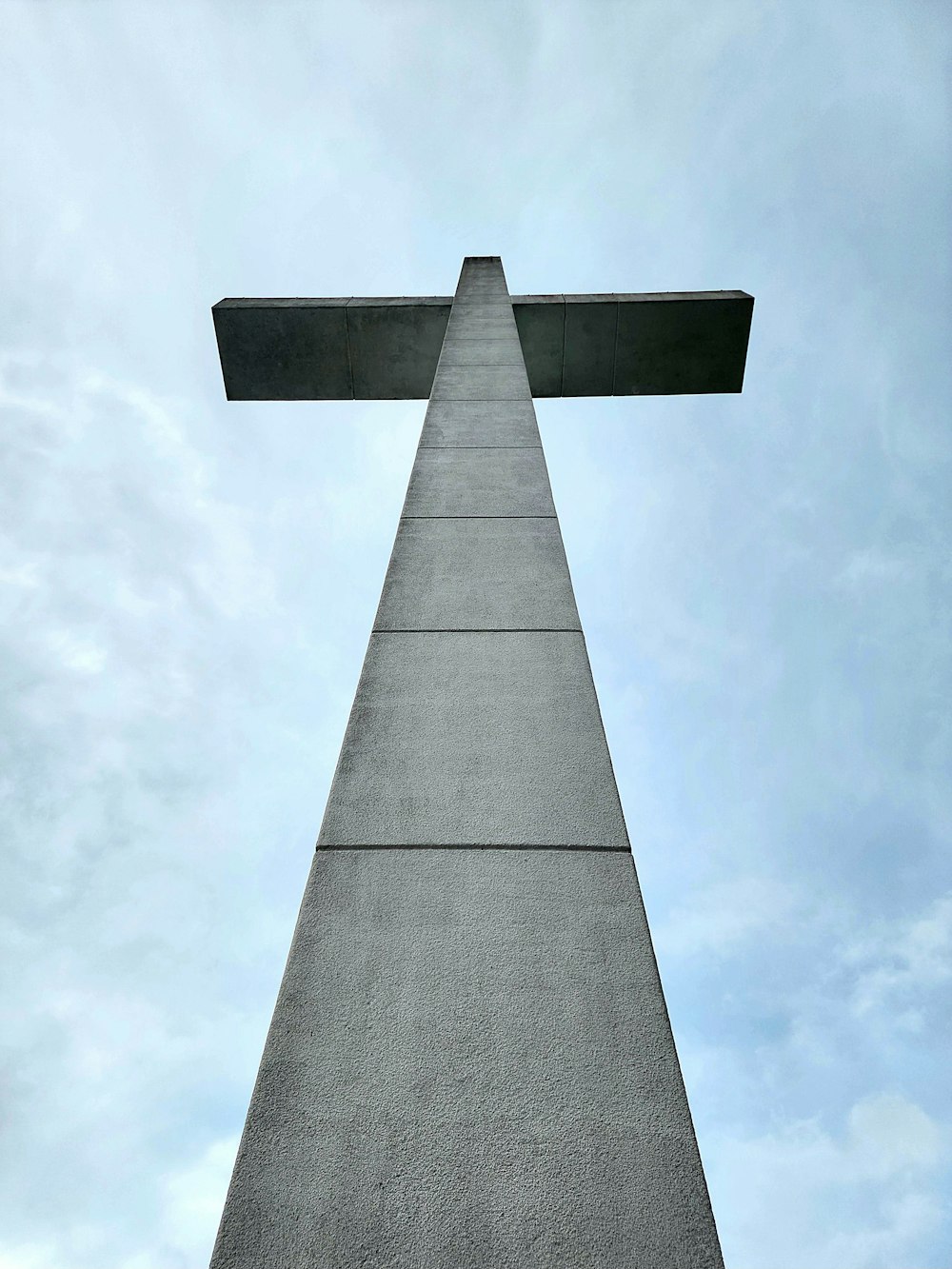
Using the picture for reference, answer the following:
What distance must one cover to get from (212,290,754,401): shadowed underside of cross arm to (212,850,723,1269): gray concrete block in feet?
35.0

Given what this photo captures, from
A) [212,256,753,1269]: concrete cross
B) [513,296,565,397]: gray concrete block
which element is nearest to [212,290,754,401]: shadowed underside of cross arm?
[513,296,565,397]: gray concrete block

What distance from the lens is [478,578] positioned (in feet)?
13.5

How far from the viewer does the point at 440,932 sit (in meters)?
2.28

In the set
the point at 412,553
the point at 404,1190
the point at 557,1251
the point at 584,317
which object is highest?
the point at 584,317

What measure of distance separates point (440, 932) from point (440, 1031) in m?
0.30

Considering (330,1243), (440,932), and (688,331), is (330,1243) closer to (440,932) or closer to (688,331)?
(440,932)

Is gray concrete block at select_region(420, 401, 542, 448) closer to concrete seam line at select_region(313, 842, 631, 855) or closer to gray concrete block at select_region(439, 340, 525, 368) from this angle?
gray concrete block at select_region(439, 340, 525, 368)

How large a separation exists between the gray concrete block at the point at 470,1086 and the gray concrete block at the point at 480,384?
521 centimetres

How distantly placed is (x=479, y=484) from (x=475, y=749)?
8.65ft

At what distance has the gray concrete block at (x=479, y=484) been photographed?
489 cm

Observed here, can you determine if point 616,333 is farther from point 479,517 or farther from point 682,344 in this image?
point 479,517

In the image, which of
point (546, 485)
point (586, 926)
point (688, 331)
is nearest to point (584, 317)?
point (688, 331)

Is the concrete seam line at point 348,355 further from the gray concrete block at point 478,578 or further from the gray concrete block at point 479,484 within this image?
the gray concrete block at point 478,578

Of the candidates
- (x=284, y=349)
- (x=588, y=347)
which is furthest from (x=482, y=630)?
(x=284, y=349)
